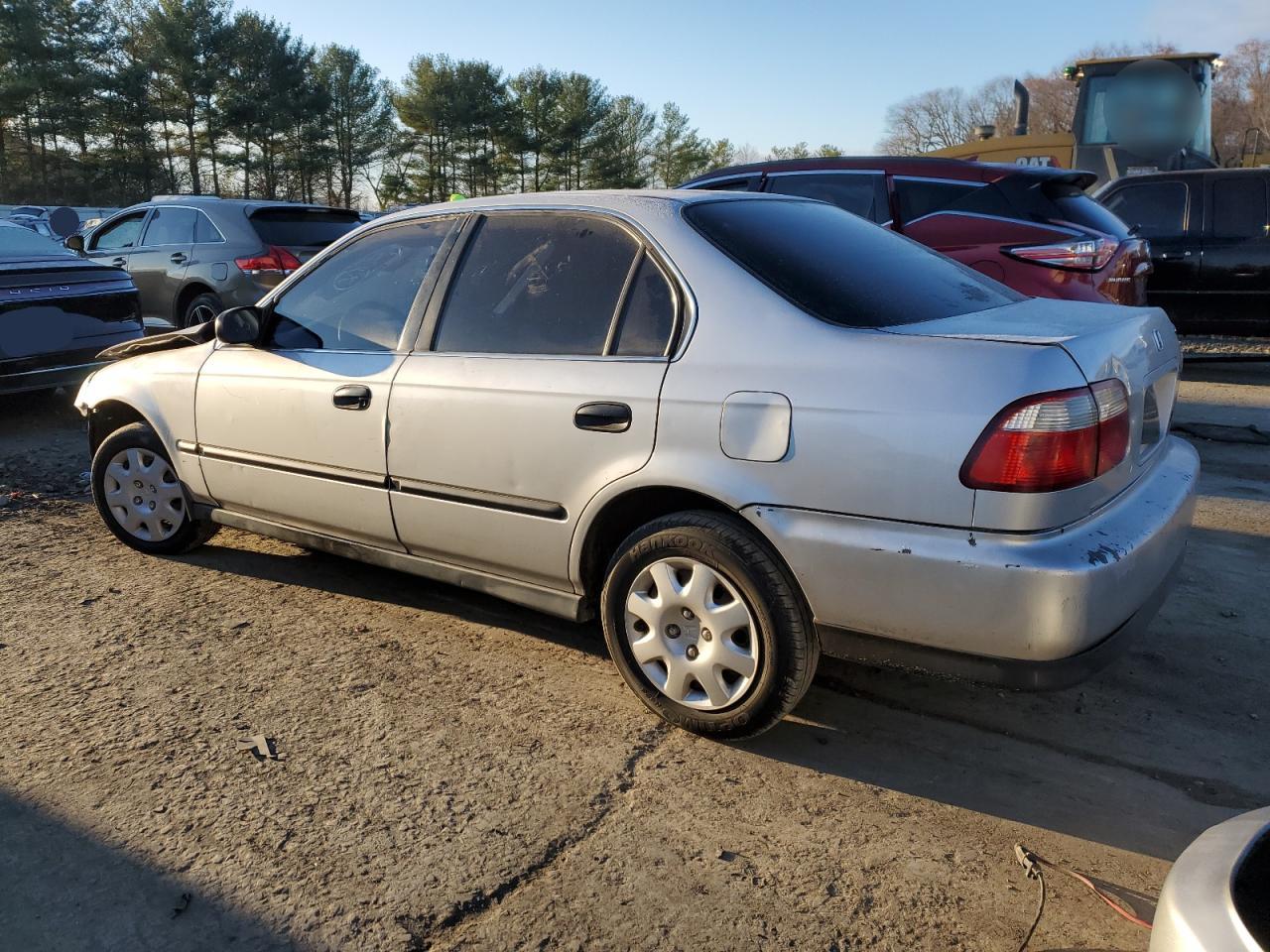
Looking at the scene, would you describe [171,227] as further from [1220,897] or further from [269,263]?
[1220,897]

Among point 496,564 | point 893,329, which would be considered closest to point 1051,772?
point 893,329

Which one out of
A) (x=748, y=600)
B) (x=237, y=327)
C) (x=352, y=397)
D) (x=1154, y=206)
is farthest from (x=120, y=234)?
(x=1154, y=206)

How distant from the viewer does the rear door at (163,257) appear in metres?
9.48

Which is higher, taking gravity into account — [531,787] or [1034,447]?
[1034,447]

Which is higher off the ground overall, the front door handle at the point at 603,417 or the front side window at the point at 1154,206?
the front side window at the point at 1154,206

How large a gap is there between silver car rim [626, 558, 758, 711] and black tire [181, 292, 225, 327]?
24.9 feet

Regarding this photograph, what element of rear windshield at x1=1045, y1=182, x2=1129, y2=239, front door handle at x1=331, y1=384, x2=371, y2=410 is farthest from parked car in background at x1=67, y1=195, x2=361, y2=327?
rear windshield at x1=1045, y1=182, x2=1129, y2=239

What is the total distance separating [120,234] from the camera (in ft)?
33.9

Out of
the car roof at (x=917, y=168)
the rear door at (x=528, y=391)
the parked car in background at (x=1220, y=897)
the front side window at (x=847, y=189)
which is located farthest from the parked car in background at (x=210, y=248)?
the parked car in background at (x=1220, y=897)

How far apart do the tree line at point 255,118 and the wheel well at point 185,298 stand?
38.1 meters

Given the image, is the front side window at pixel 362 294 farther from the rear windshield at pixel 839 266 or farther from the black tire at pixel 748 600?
the black tire at pixel 748 600

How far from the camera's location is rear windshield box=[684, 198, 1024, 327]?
9.40 ft

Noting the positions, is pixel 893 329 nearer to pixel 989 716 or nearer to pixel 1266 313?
pixel 989 716

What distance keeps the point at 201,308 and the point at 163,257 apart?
0.73m
